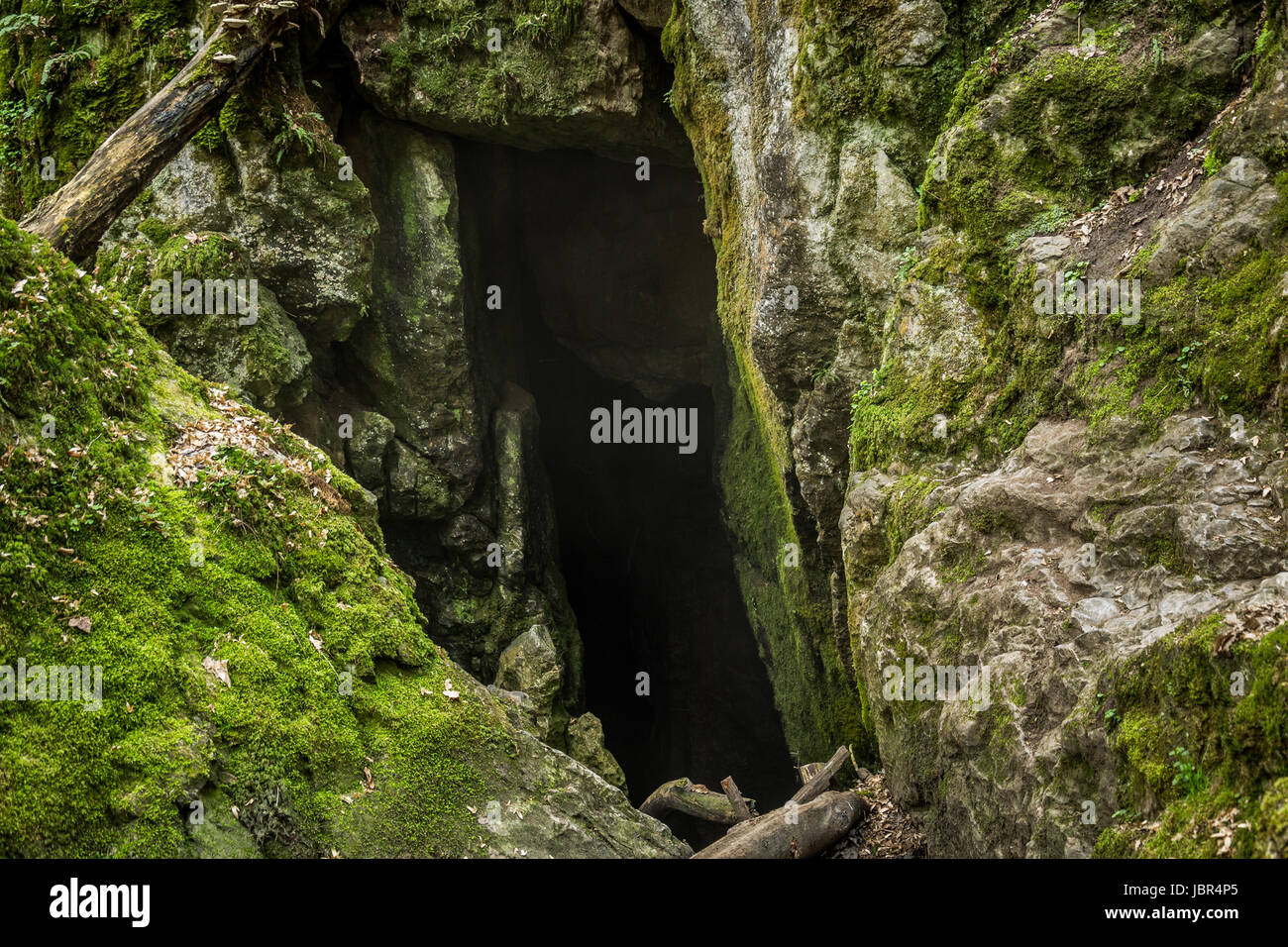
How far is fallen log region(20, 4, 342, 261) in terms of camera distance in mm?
8109

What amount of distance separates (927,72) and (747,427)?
300 inches

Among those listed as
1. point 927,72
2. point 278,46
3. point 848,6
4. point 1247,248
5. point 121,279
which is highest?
point 278,46

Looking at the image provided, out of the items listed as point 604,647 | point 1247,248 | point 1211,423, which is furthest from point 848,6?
point 604,647

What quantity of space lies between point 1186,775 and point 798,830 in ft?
13.7

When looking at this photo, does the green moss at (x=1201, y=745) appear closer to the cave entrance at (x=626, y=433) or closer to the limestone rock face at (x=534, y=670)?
the limestone rock face at (x=534, y=670)

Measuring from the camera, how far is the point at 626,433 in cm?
1997

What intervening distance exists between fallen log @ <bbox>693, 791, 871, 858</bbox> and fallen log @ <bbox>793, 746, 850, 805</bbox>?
0.71 meters

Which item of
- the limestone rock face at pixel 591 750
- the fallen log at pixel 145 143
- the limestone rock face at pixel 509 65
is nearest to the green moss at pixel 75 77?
the fallen log at pixel 145 143

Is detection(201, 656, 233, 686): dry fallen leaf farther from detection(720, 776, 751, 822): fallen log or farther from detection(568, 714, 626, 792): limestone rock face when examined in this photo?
detection(568, 714, 626, 792): limestone rock face

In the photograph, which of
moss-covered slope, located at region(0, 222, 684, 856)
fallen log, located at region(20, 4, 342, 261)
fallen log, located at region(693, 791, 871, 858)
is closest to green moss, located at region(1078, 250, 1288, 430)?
fallen log, located at region(693, 791, 871, 858)

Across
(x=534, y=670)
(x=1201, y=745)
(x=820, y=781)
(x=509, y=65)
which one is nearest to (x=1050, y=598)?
(x=1201, y=745)

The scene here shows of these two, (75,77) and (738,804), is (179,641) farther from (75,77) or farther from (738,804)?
(75,77)
